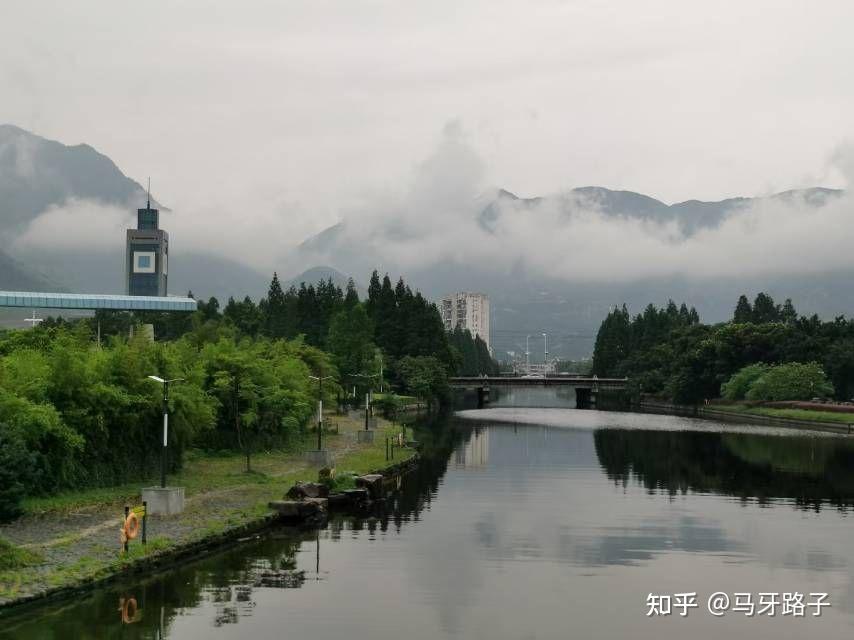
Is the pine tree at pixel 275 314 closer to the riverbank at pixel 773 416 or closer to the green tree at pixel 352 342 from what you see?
the green tree at pixel 352 342

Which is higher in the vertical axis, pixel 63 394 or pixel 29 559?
pixel 63 394

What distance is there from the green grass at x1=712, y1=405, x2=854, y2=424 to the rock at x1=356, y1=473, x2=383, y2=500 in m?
67.7

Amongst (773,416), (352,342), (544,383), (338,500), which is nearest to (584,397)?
(544,383)

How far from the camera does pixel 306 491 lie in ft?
142

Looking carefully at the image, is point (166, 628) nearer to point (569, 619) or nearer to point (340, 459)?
point (569, 619)

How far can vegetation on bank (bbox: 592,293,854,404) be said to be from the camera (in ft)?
391

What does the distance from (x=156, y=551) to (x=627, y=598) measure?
48.1ft

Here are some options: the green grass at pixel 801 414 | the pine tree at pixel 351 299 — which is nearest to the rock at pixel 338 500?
the green grass at pixel 801 414

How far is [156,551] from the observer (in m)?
30.8

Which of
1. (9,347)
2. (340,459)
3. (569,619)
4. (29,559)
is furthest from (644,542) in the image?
(9,347)

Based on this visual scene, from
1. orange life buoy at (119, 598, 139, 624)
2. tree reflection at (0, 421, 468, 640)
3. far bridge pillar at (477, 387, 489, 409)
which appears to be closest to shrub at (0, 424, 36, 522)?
tree reflection at (0, 421, 468, 640)

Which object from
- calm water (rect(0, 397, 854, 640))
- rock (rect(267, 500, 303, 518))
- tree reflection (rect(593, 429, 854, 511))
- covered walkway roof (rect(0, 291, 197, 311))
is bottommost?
calm water (rect(0, 397, 854, 640))

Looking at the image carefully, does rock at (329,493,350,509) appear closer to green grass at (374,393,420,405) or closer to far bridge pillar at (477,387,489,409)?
green grass at (374,393,420,405)

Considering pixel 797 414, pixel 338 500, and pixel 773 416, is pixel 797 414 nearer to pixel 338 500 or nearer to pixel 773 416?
pixel 773 416
